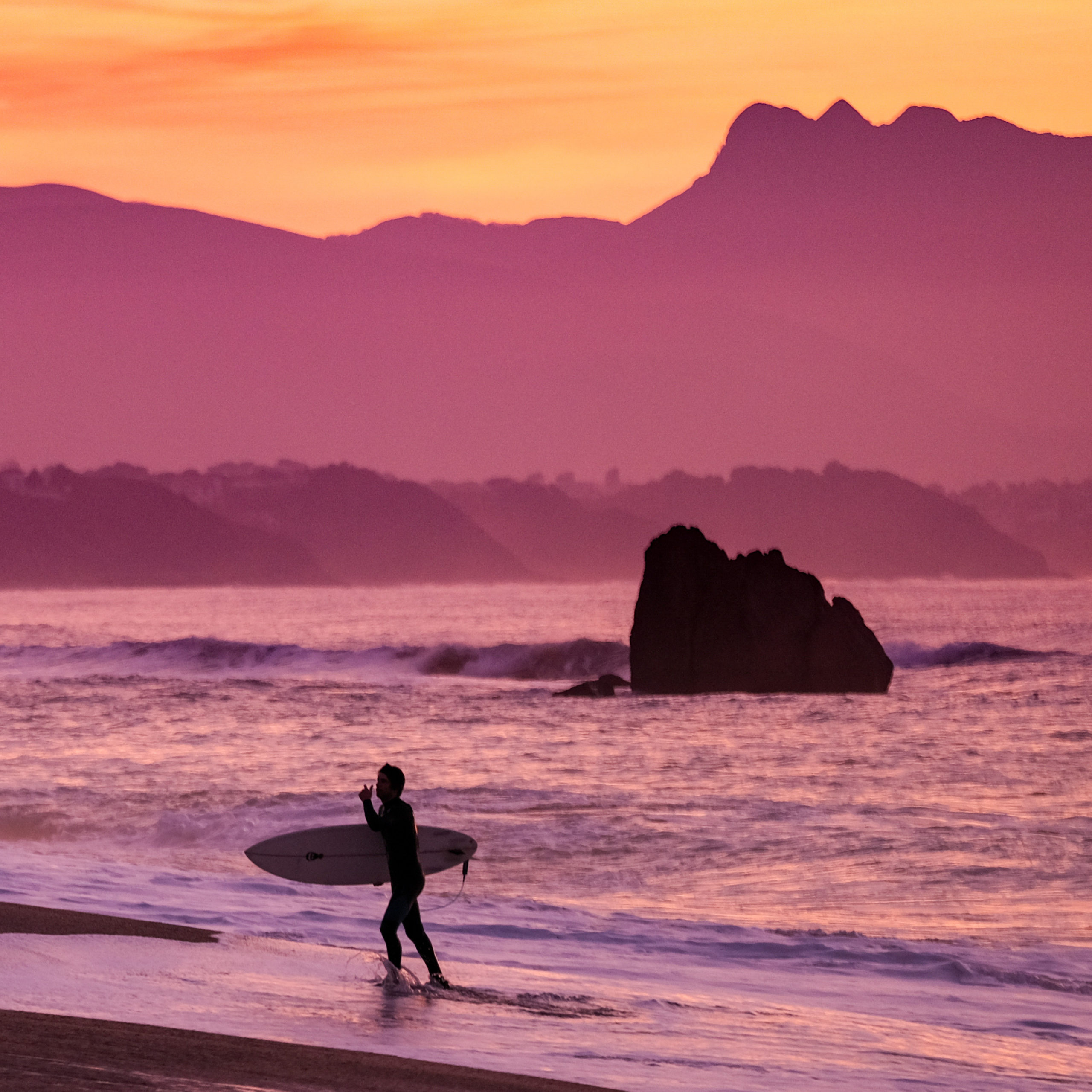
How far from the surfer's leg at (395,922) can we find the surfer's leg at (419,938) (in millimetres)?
52

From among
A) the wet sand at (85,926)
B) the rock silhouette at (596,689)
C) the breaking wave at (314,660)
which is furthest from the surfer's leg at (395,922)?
the breaking wave at (314,660)

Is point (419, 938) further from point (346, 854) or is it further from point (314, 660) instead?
point (314, 660)

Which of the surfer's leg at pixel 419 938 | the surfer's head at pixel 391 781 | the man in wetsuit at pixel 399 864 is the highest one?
the surfer's head at pixel 391 781

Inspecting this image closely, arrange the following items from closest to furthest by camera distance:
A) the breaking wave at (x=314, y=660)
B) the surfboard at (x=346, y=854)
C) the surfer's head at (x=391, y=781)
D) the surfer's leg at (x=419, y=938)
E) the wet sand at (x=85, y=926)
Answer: the surfer's head at (x=391, y=781)
the surfer's leg at (x=419, y=938)
the wet sand at (x=85, y=926)
the surfboard at (x=346, y=854)
the breaking wave at (x=314, y=660)

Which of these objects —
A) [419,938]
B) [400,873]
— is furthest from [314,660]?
[400,873]

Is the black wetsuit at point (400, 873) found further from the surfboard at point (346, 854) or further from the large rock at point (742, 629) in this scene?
the large rock at point (742, 629)

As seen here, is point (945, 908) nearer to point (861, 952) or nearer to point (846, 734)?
point (861, 952)

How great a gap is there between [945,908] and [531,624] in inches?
4578

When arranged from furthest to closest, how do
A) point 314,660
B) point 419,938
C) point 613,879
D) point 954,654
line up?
point 314,660 → point 954,654 → point 613,879 → point 419,938

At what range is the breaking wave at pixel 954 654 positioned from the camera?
7531cm

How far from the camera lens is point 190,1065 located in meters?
9.80

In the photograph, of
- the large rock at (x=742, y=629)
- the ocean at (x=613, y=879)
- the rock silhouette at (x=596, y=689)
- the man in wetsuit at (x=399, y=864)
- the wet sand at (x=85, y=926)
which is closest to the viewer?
the ocean at (x=613, y=879)

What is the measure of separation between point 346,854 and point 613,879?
6.94 m

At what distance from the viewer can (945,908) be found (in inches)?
749
